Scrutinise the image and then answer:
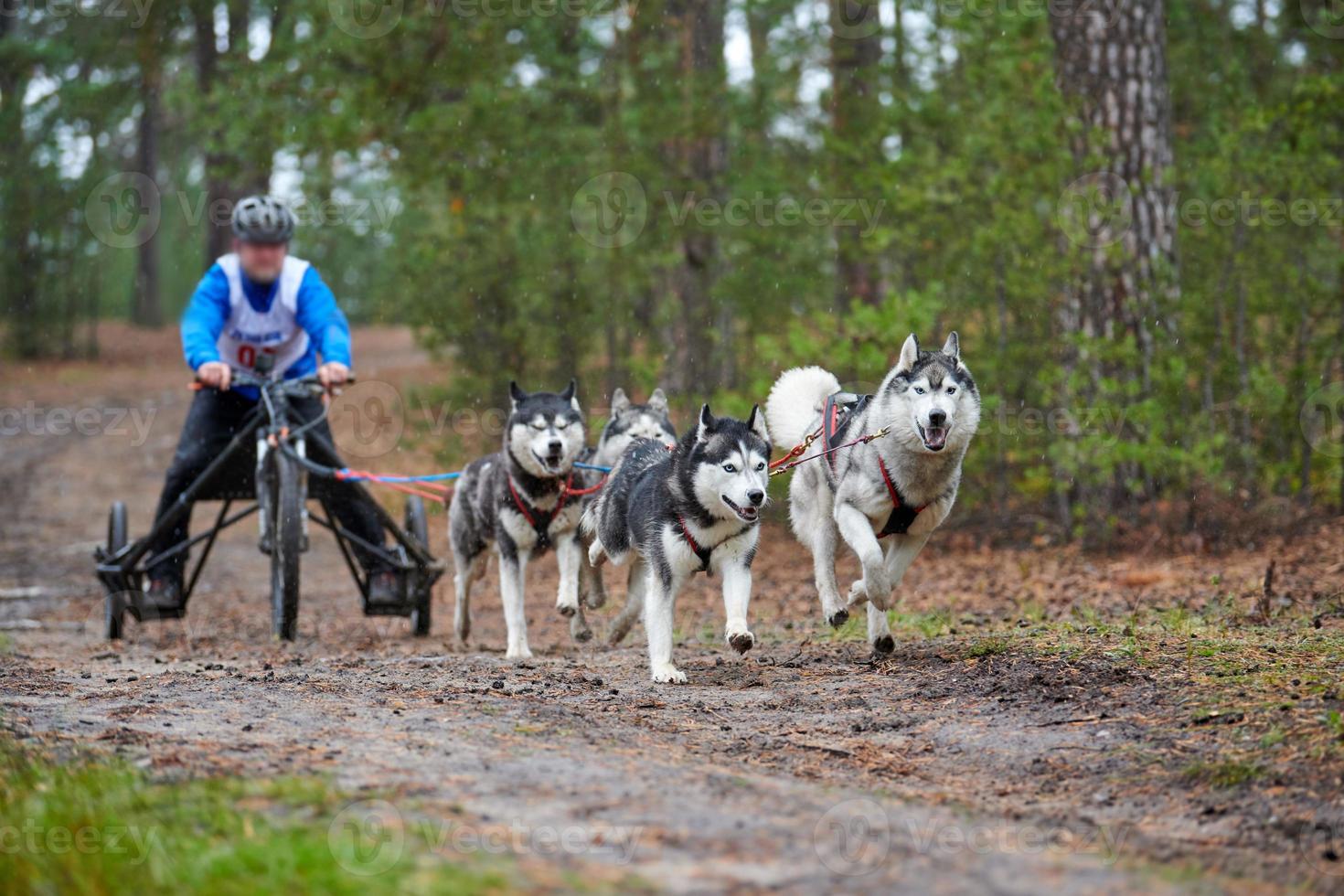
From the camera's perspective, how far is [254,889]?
2.94 m

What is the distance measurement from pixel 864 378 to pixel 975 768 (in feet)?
23.1

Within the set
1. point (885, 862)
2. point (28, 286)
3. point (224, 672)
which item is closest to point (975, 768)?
point (885, 862)

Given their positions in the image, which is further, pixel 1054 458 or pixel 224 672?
pixel 1054 458

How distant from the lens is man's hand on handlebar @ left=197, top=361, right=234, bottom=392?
7254 millimetres

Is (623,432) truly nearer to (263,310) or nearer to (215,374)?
(263,310)

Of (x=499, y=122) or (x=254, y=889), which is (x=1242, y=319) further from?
(x=254, y=889)
